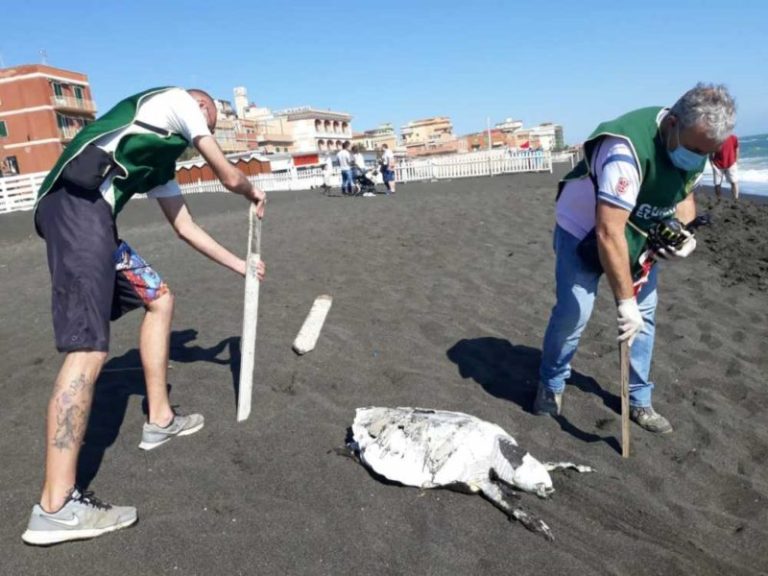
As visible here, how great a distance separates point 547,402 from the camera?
3469mm

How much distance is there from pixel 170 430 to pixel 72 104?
62.2m

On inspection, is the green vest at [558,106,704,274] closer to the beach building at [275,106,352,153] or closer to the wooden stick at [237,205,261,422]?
the wooden stick at [237,205,261,422]

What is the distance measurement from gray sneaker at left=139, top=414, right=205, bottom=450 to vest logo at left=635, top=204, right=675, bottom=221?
255cm

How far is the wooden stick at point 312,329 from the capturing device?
4203 millimetres

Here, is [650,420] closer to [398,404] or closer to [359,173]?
[398,404]

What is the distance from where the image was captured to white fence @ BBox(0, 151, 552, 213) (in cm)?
2219

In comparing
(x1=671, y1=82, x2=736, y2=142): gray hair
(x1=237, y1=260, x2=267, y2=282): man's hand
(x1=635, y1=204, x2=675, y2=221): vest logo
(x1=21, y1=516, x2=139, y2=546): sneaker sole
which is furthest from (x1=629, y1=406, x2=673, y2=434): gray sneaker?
(x1=21, y1=516, x2=139, y2=546): sneaker sole

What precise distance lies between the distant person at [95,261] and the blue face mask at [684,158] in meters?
2.08

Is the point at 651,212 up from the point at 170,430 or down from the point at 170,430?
up

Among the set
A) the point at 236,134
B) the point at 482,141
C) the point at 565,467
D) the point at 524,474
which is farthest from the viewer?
the point at 482,141

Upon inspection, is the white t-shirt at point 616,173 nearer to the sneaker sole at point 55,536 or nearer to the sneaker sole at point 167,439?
the sneaker sole at point 167,439

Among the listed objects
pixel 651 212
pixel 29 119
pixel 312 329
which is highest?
pixel 29 119

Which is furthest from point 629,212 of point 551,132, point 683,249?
point 551,132

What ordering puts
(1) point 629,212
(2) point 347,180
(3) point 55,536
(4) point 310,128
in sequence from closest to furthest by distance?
(3) point 55,536 < (1) point 629,212 < (2) point 347,180 < (4) point 310,128
